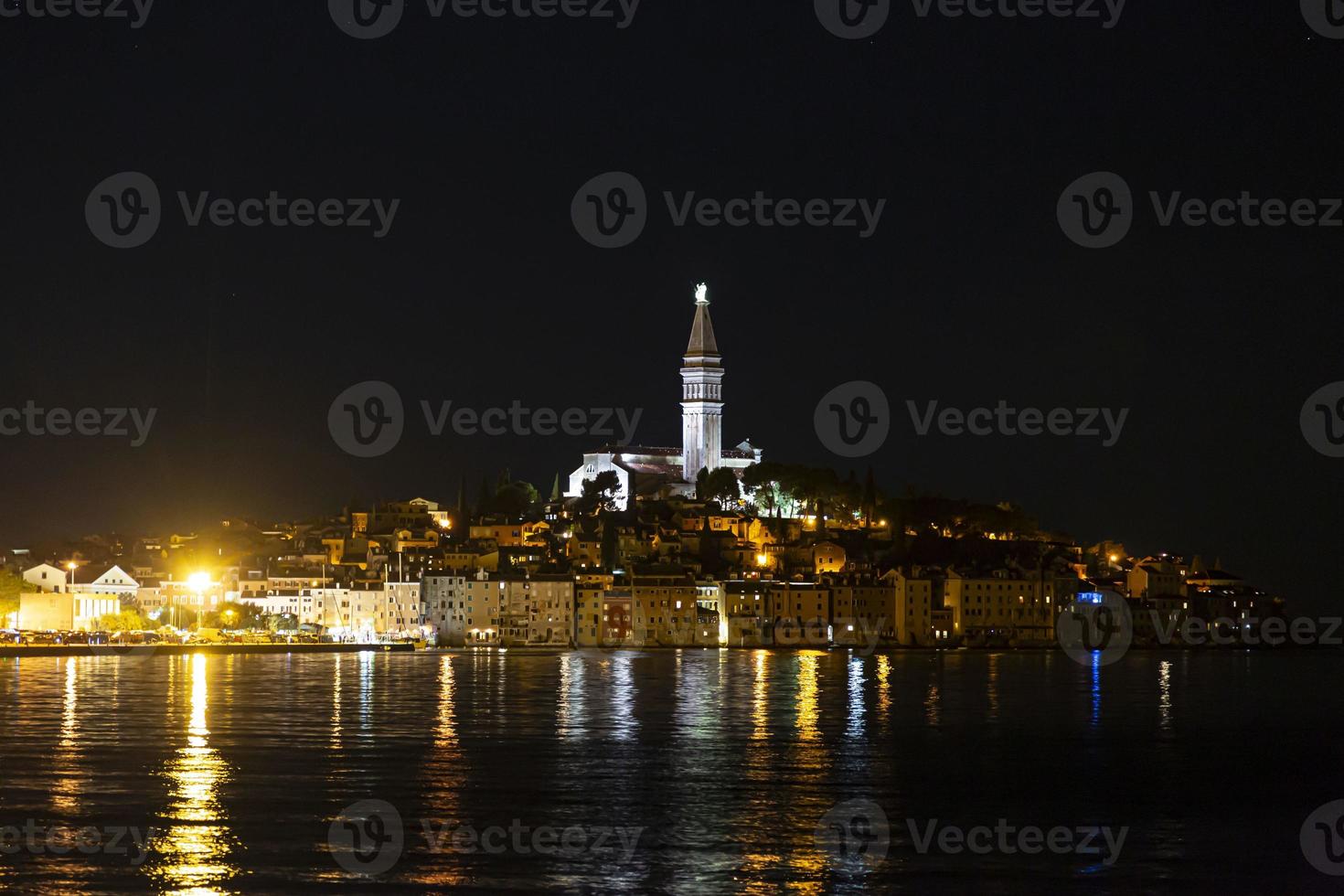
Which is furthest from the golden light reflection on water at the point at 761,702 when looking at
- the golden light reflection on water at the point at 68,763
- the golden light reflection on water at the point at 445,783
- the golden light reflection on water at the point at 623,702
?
the golden light reflection on water at the point at 68,763

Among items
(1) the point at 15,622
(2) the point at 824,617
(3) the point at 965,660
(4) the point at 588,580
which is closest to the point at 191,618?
(1) the point at 15,622

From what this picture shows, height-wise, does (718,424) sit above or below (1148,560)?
above

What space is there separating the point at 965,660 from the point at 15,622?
49.1m

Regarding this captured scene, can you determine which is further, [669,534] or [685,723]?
[669,534]

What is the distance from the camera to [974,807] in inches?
1373

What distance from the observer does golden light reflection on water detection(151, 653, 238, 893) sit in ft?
85.8

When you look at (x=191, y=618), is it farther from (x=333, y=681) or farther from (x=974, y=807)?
(x=974, y=807)

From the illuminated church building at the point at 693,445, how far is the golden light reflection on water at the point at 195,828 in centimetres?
8384

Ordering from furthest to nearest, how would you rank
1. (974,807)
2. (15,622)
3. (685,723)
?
(15,622), (685,723), (974,807)

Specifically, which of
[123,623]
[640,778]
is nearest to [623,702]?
[640,778]

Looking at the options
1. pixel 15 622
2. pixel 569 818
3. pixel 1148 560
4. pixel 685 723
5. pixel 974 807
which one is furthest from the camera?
pixel 1148 560

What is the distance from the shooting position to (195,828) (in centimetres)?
3003

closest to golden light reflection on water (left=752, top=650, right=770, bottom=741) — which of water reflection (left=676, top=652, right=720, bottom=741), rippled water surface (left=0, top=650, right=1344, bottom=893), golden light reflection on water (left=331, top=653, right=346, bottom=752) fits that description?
rippled water surface (left=0, top=650, right=1344, bottom=893)

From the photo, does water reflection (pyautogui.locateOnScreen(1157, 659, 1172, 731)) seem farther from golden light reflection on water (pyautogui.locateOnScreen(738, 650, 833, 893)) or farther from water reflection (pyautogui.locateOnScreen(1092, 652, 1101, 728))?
golden light reflection on water (pyautogui.locateOnScreen(738, 650, 833, 893))
